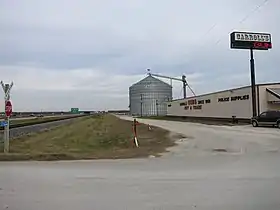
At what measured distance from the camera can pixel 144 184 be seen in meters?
9.70

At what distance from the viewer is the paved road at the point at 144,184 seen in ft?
24.9

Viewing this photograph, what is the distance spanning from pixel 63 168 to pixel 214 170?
4746mm

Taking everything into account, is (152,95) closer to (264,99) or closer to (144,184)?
(264,99)

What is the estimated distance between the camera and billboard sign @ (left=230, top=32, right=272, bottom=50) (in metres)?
52.2

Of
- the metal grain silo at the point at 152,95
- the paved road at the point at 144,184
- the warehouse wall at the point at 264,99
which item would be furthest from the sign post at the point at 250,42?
the metal grain silo at the point at 152,95

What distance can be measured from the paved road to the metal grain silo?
5677 inches

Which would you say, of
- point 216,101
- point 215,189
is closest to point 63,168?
point 215,189

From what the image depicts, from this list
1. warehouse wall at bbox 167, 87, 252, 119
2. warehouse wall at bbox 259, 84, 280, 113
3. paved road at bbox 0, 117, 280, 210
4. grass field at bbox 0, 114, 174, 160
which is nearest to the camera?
paved road at bbox 0, 117, 280, 210

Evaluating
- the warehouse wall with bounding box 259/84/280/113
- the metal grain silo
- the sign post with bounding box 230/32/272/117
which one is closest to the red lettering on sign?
the sign post with bounding box 230/32/272/117

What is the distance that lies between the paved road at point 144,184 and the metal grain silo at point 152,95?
14420cm

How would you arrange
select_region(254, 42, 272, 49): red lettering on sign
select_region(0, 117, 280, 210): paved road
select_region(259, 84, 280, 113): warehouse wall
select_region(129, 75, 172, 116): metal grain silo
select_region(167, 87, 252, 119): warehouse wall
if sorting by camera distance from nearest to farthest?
select_region(0, 117, 280, 210): paved road, select_region(259, 84, 280, 113): warehouse wall, select_region(254, 42, 272, 49): red lettering on sign, select_region(167, 87, 252, 119): warehouse wall, select_region(129, 75, 172, 116): metal grain silo

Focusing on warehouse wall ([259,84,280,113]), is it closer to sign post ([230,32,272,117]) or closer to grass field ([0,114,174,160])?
sign post ([230,32,272,117])

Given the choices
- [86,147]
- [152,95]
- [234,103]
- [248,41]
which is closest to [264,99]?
[234,103]

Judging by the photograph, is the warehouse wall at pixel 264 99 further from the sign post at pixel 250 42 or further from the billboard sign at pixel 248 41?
the billboard sign at pixel 248 41
